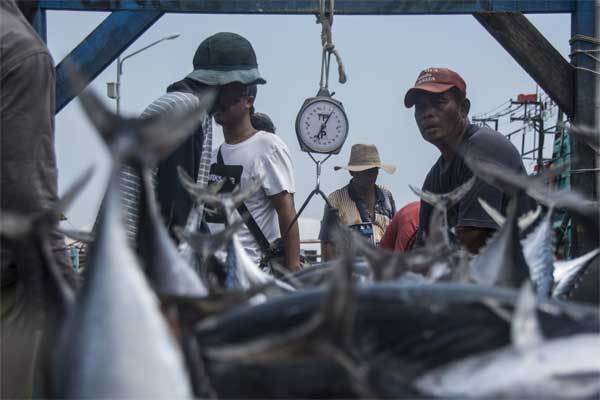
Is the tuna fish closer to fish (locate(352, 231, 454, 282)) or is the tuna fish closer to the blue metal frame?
fish (locate(352, 231, 454, 282))

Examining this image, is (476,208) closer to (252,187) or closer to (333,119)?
(252,187)

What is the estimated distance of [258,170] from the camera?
2188 mm

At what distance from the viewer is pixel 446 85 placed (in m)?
2.31

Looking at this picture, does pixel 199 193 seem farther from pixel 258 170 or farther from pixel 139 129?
pixel 258 170

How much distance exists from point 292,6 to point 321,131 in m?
0.88

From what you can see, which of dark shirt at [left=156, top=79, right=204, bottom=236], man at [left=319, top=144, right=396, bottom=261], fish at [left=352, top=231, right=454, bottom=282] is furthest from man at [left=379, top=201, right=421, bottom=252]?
fish at [left=352, top=231, right=454, bottom=282]

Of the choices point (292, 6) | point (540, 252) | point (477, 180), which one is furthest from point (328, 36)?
point (540, 252)

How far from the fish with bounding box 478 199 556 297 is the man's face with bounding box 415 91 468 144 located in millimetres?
1155

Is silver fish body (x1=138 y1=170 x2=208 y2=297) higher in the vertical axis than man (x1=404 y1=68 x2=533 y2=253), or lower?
lower

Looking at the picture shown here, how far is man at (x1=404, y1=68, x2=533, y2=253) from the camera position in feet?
6.21

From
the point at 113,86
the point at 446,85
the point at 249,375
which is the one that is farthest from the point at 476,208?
the point at 113,86

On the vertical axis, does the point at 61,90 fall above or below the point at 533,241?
above

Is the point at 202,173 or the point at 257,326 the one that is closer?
the point at 257,326

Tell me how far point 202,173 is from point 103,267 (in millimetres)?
1254
